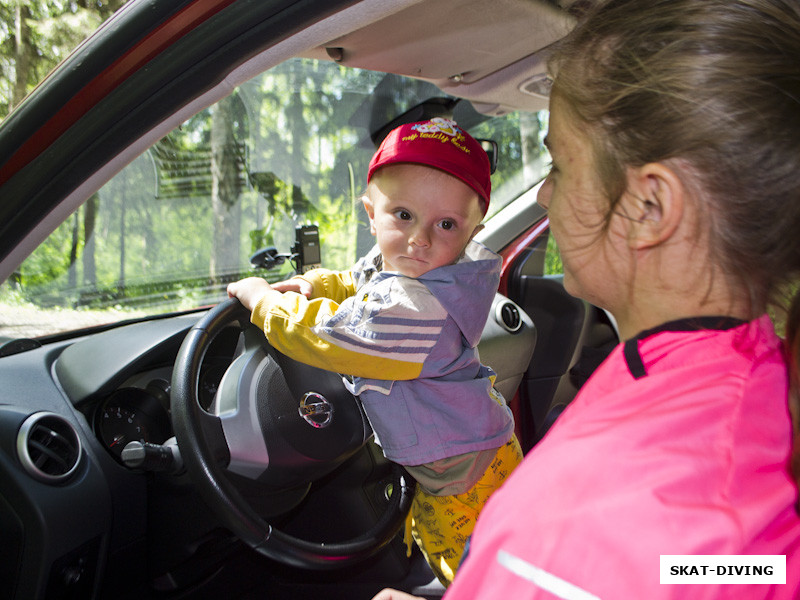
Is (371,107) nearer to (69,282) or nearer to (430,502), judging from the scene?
(69,282)

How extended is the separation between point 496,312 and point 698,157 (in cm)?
173

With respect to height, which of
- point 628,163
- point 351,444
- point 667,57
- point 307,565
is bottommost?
point 307,565

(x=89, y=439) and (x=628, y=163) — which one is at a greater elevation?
(x=628, y=163)

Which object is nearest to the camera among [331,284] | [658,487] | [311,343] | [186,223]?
[658,487]

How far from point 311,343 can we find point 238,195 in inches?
65.4

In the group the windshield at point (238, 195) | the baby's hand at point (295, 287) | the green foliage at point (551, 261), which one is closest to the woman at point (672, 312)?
the baby's hand at point (295, 287)

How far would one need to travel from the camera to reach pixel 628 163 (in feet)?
2.81

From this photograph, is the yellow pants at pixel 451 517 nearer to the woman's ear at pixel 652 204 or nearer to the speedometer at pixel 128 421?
the speedometer at pixel 128 421

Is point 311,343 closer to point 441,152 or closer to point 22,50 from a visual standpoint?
point 441,152

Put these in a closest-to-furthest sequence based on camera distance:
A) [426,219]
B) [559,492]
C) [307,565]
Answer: [559,492] → [307,565] → [426,219]

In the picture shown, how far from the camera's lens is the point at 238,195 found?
289 centimetres

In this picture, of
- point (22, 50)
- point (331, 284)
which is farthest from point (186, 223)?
point (22, 50)

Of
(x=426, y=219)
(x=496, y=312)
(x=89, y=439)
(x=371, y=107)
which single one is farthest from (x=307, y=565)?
(x=371, y=107)

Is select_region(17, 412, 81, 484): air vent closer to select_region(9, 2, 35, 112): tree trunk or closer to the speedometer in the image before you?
the speedometer
